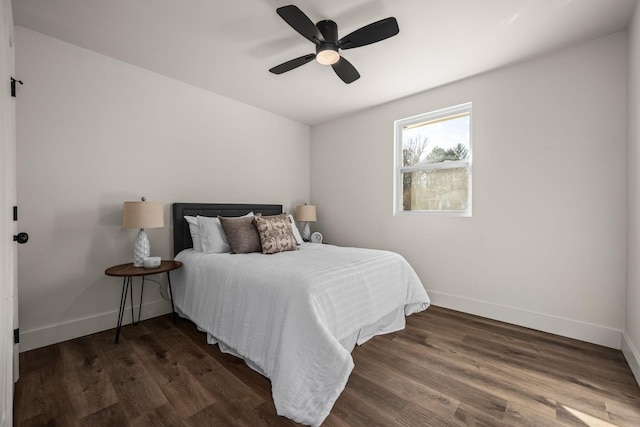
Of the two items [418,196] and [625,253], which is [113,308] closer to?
[418,196]

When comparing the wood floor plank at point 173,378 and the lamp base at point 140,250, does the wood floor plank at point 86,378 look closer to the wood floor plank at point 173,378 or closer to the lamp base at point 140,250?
the wood floor plank at point 173,378

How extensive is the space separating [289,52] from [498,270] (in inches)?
115

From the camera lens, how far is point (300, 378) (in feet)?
4.88

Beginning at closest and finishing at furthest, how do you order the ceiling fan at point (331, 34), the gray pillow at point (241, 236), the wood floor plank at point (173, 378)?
the wood floor plank at point (173, 378)
the ceiling fan at point (331, 34)
the gray pillow at point (241, 236)

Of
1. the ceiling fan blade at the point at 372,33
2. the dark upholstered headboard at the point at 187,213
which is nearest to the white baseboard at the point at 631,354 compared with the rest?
the ceiling fan blade at the point at 372,33

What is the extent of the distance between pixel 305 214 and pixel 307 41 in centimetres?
227

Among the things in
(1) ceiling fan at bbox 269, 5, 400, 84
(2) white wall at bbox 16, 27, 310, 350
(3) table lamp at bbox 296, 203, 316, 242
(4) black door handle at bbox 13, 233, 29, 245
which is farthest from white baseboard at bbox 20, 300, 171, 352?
(1) ceiling fan at bbox 269, 5, 400, 84

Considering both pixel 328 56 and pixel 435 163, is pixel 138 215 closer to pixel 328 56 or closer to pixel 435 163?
pixel 328 56

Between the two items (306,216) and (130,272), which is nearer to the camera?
(130,272)

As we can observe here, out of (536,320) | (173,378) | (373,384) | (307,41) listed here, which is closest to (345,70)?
(307,41)

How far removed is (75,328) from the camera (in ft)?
7.83

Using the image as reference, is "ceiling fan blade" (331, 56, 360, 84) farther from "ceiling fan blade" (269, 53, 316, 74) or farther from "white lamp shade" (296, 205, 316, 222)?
"white lamp shade" (296, 205, 316, 222)

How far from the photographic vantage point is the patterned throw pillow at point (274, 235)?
2.77 metres

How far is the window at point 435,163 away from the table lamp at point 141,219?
272 cm
